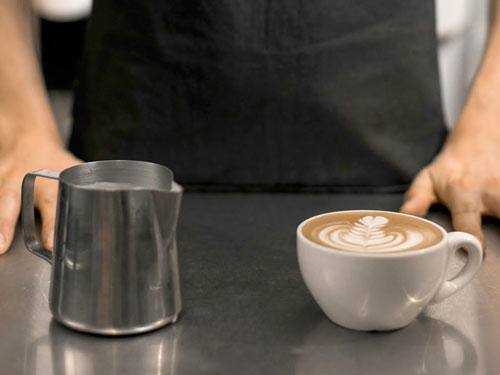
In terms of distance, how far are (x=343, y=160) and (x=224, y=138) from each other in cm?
18

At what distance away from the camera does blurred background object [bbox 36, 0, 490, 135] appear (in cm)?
217

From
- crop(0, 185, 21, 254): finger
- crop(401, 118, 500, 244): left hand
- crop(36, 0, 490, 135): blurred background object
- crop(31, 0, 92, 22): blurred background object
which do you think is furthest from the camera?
crop(36, 0, 490, 135): blurred background object

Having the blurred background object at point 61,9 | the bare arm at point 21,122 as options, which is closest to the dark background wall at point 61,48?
the blurred background object at point 61,9

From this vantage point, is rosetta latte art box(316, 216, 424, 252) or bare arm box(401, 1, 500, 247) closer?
rosetta latte art box(316, 216, 424, 252)

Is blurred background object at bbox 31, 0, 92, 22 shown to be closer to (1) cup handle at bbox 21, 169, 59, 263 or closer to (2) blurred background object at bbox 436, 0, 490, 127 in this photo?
(2) blurred background object at bbox 436, 0, 490, 127

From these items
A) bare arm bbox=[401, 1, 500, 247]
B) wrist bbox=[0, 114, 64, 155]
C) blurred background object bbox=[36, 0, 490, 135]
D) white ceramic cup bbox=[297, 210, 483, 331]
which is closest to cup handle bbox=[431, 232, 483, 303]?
white ceramic cup bbox=[297, 210, 483, 331]

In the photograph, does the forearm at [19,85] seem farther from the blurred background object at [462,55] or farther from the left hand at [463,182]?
the blurred background object at [462,55]

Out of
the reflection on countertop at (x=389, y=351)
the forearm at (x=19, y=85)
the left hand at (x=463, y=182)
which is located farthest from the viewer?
the forearm at (x=19, y=85)

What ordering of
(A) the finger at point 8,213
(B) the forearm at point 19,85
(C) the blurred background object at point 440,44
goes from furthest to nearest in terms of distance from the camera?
(C) the blurred background object at point 440,44 < (B) the forearm at point 19,85 < (A) the finger at point 8,213

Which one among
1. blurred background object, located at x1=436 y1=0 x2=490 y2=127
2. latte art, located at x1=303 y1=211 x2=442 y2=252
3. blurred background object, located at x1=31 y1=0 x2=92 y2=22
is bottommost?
blurred background object, located at x1=436 y1=0 x2=490 y2=127

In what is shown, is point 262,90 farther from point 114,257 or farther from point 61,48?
point 61,48

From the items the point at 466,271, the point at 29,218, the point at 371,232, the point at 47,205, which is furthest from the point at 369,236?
the point at 47,205

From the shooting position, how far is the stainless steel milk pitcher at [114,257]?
0.74 metres

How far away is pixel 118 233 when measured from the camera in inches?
29.2
